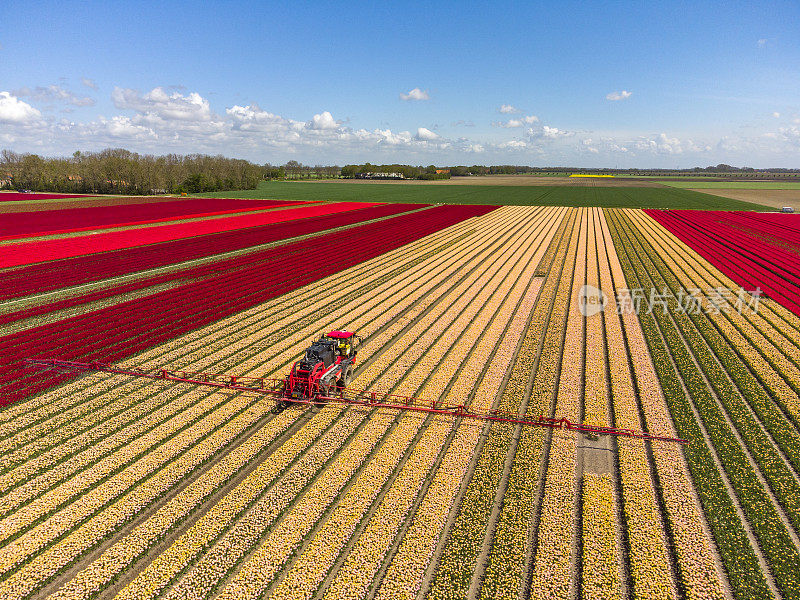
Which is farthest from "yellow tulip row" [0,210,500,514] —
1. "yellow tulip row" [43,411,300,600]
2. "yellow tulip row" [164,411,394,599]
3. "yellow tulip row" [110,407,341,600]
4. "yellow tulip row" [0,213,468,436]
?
"yellow tulip row" [164,411,394,599]

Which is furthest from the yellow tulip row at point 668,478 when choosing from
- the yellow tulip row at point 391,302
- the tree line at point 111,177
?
the tree line at point 111,177

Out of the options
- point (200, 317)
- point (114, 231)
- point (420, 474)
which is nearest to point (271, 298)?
point (200, 317)

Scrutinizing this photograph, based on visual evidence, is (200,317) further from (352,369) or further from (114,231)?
(114,231)

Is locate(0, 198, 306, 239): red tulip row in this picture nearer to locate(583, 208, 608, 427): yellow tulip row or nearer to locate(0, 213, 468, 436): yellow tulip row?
locate(0, 213, 468, 436): yellow tulip row

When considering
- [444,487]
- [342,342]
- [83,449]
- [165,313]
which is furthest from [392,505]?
[165,313]

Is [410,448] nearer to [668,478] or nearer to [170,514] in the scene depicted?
[170,514]

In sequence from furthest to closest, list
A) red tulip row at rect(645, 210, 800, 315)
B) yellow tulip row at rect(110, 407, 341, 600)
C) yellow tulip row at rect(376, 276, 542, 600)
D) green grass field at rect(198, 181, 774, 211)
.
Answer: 1. green grass field at rect(198, 181, 774, 211)
2. red tulip row at rect(645, 210, 800, 315)
3. yellow tulip row at rect(376, 276, 542, 600)
4. yellow tulip row at rect(110, 407, 341, 600)

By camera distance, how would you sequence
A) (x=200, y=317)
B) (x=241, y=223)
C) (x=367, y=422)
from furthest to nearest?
(x=241, y=223) < (x=200, y=317) < (x=367, y=422)
